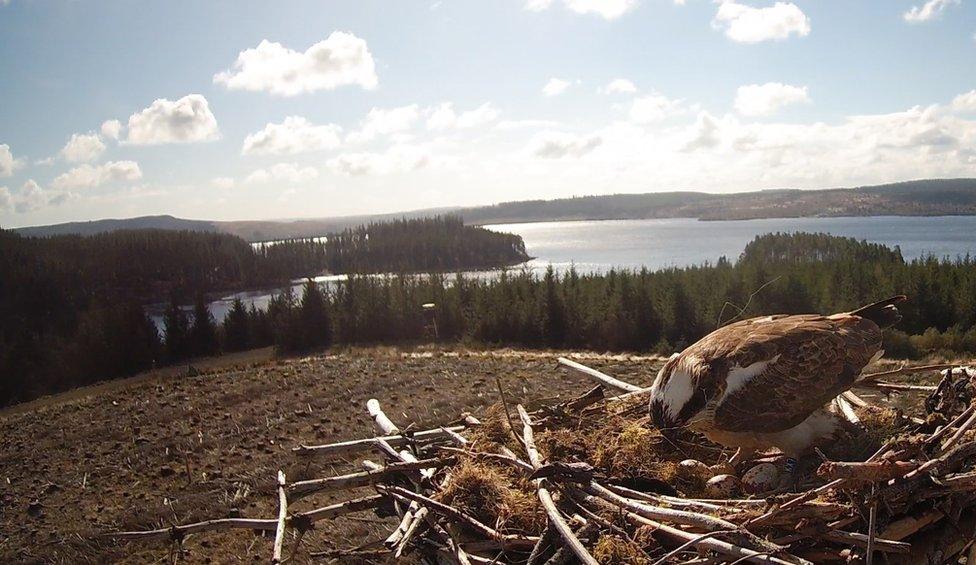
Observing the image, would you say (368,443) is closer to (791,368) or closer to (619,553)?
(619,553)

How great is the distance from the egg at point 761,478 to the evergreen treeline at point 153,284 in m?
25.5

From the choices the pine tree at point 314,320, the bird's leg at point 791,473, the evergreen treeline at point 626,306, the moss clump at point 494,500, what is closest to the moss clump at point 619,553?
the moss clump at point 494,500

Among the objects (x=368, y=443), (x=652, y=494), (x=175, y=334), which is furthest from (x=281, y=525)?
(x=175, y=334)

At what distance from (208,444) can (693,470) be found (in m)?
10.0

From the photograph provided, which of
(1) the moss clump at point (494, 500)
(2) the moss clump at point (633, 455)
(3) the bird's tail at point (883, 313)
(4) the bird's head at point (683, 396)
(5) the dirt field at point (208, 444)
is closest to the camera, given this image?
(1) the moss clump at point (494, 500)

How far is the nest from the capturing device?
2.56 metres

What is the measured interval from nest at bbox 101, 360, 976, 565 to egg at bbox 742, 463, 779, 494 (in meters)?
0.01

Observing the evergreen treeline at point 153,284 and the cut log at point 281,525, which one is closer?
the cut log at point 281,525

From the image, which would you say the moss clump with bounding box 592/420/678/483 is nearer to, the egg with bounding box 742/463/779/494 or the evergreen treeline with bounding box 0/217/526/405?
the egg with bounding box 742/463/779/494

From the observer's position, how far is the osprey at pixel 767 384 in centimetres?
376

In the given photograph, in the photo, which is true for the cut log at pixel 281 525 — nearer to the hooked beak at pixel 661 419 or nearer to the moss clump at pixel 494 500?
the moss clump at pixel 494 500

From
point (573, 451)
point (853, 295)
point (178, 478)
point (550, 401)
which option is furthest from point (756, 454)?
point (853, 295)

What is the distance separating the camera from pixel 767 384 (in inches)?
148

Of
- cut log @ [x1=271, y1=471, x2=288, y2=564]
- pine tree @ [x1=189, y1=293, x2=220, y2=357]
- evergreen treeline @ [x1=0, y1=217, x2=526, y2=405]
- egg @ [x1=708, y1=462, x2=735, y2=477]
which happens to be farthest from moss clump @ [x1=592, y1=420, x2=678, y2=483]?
pine tree @ [x1=189, y1=293, x2=220, y2=357]
